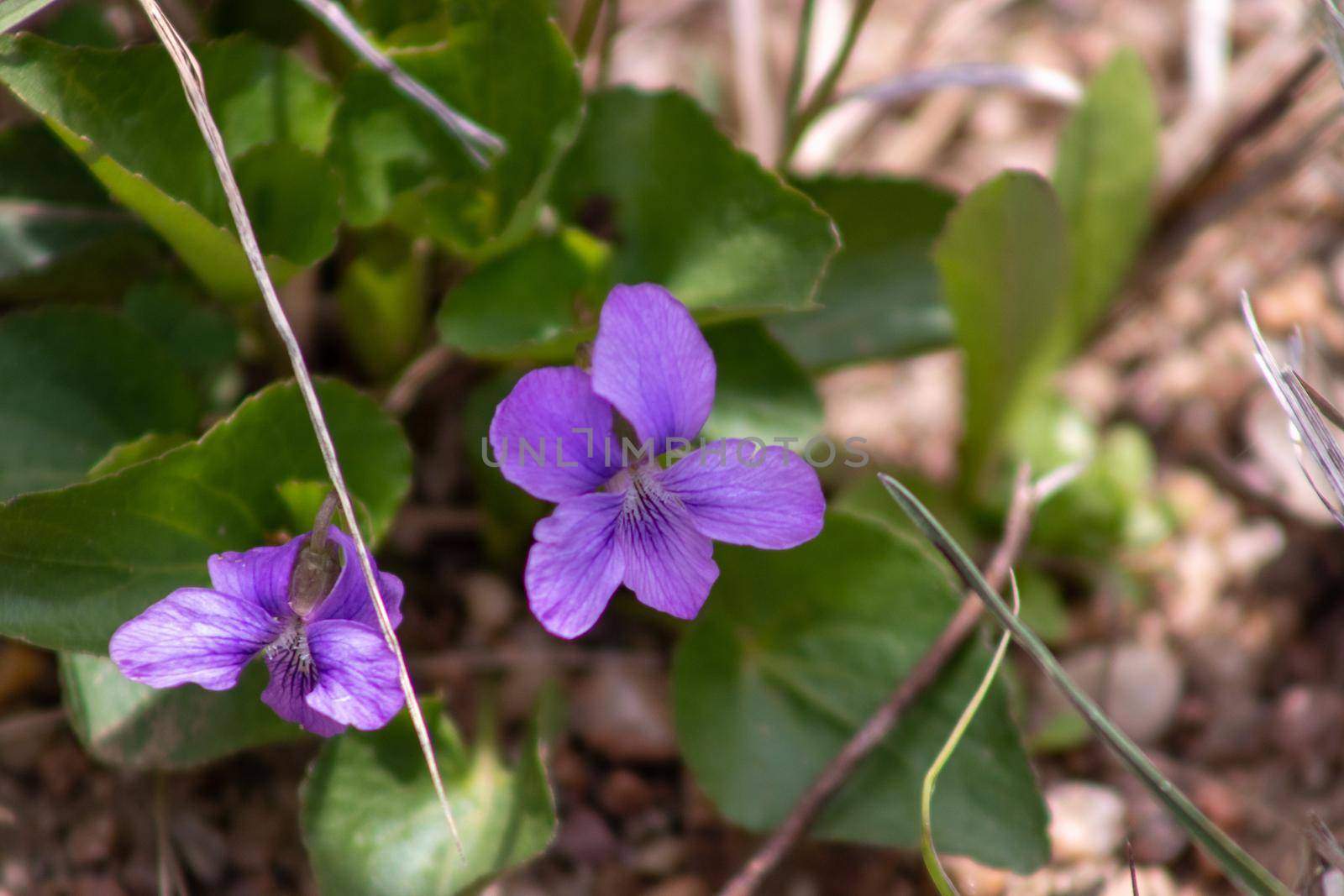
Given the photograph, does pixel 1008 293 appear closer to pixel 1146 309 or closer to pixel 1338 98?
pixel 1146 309

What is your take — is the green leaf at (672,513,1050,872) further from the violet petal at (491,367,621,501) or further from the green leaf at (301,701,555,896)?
the violet petal at (491,367,621,501)

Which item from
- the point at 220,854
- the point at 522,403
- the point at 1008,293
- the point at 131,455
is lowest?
the point at 220,854

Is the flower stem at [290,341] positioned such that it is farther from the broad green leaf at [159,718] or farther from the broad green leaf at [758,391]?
the broad green leaf at [758,391]

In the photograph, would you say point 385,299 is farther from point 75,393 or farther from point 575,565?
point 575,565


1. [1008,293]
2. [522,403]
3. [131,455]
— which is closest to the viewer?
[522,403]

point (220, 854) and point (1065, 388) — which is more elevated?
point (1065, 388)

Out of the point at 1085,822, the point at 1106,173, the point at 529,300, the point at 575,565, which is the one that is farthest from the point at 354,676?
the point at 1106,173

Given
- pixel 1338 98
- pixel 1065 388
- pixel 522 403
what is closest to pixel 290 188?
pixel 522 403
